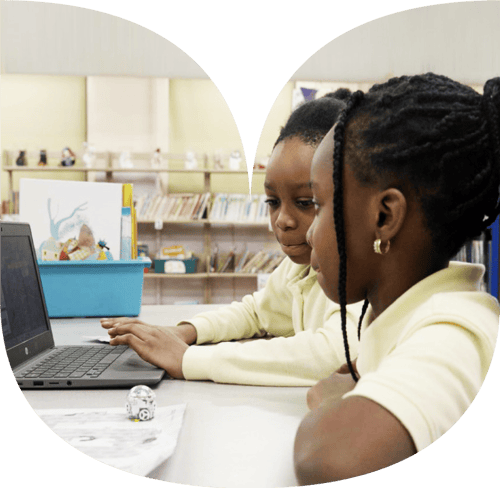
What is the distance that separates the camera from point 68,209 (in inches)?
27.0

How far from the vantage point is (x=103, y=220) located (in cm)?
74

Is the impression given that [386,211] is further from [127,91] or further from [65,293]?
[127,91]

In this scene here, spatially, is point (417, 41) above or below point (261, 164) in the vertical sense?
above

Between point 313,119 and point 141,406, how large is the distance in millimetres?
359

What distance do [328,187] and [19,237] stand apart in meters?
0.45

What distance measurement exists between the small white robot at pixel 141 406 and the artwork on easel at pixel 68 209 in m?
0.34

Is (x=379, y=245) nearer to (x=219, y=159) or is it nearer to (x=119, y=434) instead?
(x=119, y=434)

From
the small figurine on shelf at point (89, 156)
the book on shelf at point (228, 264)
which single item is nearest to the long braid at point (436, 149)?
the book on shelf at point (228, 264)

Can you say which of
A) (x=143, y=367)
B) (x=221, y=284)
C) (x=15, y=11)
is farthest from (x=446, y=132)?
(x=221, y=284)

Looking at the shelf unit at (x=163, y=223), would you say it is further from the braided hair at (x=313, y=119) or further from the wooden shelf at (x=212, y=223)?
the braided hair at (x=313, y=119)

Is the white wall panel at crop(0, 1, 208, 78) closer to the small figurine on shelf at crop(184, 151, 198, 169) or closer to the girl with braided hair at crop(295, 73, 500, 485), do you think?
the girl with braided hair at crop(295, 73, 500, 485)

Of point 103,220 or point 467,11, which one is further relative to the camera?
point 103,220

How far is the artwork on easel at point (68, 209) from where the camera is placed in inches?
26.8

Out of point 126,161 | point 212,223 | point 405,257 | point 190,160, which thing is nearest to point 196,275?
point 212,223
